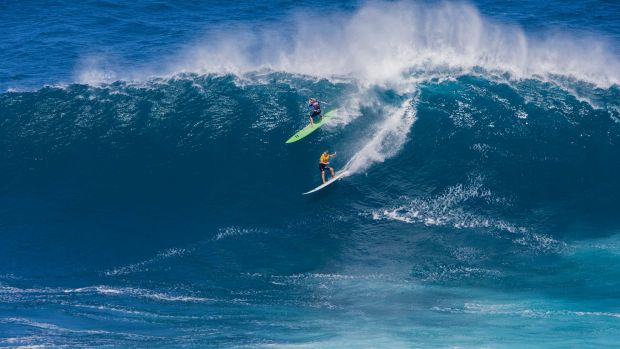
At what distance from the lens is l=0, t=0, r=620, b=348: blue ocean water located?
2994 centimetres

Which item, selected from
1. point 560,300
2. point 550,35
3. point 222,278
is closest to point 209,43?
point 222,278

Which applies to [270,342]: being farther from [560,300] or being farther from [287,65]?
[287,65]

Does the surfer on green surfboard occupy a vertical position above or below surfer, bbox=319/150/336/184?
above

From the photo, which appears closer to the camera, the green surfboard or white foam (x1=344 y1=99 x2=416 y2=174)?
white foam (x1=344 y1=99 x2=416 y2=174)

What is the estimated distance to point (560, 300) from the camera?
30297mm

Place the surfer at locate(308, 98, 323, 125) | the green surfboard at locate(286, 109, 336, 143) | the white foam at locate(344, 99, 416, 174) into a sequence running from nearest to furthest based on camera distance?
1. the white foam at locate(344, 99, 416, 174)
2. the green surfboard at locate(286, 109, 336, 143)
3. the surfer at locate(308, 98, 323, 125)

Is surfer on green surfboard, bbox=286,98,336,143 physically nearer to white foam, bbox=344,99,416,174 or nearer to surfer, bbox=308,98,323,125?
surfer, bbox=308,98,323,125

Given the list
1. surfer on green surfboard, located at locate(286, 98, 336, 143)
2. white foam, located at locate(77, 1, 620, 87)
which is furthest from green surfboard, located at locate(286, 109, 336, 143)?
white foam, located at locate(77, 1, 620, 87)

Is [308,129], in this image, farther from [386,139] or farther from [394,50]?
[394,50]

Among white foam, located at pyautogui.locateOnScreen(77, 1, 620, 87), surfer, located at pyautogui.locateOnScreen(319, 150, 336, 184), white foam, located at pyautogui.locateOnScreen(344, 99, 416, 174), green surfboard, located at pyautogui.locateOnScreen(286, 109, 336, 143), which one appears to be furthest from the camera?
white foam, located at pyautogui.locateOnScreen(77, 1, 620, 87)

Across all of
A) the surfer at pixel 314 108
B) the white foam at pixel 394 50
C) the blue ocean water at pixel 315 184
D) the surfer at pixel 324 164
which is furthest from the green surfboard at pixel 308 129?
the white foam at pixel 394 50

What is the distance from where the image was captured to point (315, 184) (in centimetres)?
3650

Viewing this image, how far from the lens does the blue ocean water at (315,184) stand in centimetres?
2994

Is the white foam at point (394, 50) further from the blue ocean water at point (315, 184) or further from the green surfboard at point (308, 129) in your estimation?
the green surfboard at point (308, 129)
